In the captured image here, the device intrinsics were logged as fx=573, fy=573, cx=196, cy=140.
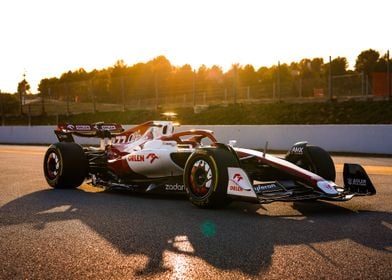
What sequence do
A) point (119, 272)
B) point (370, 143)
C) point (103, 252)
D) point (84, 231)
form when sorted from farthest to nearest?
point (370, 143) < point (84, 231) < point (103, 252) < point (119, 272)

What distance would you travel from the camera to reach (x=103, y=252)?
4.56 metres

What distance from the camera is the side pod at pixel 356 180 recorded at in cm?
670

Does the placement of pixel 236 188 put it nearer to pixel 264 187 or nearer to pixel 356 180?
pixel 264 187

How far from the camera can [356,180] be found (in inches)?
267

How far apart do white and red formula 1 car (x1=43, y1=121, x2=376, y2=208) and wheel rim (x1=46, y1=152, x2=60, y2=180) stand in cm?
1

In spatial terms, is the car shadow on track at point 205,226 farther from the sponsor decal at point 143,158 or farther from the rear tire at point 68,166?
the rear tire at point 68,166

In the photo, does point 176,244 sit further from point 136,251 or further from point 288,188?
point 288,188

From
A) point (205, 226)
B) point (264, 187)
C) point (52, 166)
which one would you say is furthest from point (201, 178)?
point (52, 166)

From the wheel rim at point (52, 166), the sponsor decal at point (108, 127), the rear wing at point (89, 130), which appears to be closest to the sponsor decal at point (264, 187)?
the wheel rim at point (52, 166)

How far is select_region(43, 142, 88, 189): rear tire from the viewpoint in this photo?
8852mm

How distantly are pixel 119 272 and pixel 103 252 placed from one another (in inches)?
25.3

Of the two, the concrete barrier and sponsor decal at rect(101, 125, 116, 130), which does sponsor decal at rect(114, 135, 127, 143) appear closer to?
sponsor decal at rect(101, 125, 116, 130)

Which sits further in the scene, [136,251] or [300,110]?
[300,110]

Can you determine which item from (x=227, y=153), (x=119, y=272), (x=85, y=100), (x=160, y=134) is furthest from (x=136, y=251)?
(x=85, y=100)
